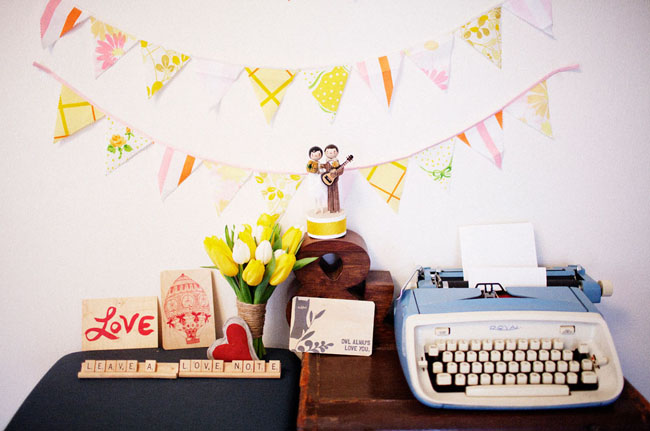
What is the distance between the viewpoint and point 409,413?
33.9 inches

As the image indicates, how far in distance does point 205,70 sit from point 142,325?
82 centimetres

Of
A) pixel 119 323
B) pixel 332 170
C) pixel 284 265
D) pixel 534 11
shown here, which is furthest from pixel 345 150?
pixel 119 323

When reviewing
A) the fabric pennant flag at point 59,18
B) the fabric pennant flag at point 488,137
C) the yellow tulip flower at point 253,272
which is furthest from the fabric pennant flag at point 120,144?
the fabric pennant flag at point 488,137

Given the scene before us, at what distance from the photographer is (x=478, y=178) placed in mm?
1172

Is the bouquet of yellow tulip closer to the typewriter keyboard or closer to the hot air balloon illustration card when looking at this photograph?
the hot air balloon illustration card

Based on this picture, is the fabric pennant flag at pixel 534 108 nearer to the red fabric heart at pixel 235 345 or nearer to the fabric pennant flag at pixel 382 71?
the fabric pennant flag at pixel 382 71

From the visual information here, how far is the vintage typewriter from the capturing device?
2.84 feet

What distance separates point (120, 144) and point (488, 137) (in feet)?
3.60

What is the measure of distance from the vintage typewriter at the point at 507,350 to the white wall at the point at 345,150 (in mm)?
265

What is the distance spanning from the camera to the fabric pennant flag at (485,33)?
42.1 inches

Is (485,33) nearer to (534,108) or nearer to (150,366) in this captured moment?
(534,108)

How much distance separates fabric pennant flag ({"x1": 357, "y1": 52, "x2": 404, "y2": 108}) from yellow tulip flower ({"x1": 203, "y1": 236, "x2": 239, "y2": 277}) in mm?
614

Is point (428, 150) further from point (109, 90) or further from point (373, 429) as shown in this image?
point (109, 90)

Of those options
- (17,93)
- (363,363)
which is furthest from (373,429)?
(17,93)
